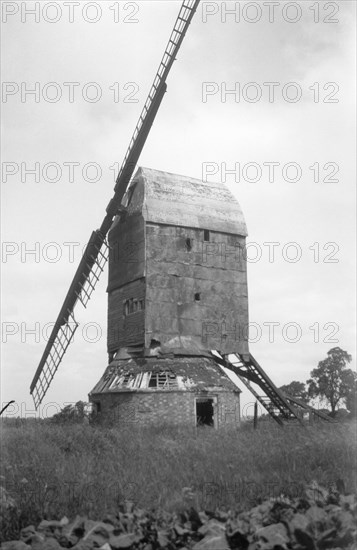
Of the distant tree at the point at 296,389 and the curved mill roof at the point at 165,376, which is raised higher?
the curved mill roof at the point at 165,376

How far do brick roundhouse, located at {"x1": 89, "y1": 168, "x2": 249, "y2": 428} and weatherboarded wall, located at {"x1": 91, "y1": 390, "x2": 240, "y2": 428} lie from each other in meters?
0.04

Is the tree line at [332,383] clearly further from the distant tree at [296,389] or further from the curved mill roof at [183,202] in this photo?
the curved mill roof at [183,202]

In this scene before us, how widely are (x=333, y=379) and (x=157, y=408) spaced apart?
2723 cm

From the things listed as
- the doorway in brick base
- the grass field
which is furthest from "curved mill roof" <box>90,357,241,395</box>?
the grass field

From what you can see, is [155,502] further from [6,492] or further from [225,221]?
[225,221]

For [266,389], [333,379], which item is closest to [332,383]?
[333,379]

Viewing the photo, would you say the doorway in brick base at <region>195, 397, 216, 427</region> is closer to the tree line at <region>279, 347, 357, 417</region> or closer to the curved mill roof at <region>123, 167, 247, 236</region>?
the curved mill roof at <region>123, 167, 247, 236</region>

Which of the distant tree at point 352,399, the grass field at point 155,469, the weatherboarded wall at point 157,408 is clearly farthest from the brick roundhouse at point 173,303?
the distant tree at point 352,399

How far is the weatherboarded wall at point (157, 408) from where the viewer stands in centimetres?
2322

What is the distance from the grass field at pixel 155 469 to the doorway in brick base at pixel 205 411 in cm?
417

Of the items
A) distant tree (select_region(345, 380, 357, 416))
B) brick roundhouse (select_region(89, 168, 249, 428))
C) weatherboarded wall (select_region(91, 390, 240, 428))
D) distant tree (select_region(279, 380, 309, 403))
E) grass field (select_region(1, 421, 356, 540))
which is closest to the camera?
grass field (select_region(1, 421, 356, 540))

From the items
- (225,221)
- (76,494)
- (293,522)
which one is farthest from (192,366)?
(293,522)

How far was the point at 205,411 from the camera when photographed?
86.7ft

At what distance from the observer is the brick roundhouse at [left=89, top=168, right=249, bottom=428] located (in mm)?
23906
